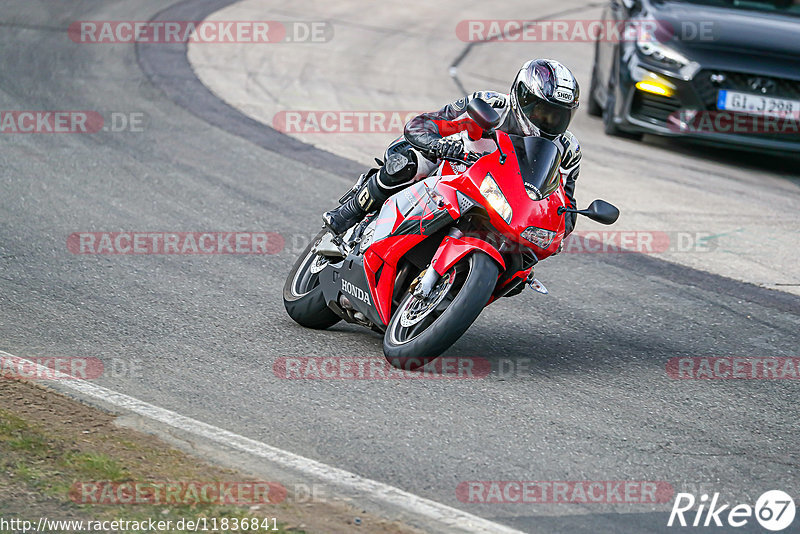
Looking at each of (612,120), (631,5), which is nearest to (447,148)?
(612,120)

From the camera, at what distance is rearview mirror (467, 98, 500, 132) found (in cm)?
498

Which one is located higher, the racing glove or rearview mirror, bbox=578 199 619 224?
the racing glove

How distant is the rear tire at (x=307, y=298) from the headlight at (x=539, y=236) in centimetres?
138

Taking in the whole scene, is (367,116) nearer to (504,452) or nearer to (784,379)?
(784,379)

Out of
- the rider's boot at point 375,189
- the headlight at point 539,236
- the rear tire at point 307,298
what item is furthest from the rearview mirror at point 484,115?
the rear tire at point 307,298

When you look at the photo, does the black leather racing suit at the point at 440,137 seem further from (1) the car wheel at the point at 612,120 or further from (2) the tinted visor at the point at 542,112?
(1) the car wheel at the point at 612,120

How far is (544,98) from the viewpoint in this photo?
514 centimetres

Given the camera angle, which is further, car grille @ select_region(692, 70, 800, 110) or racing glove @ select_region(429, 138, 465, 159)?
car grille @ select_region(692, 70, 800, 110)

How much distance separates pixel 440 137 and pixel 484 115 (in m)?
0.55

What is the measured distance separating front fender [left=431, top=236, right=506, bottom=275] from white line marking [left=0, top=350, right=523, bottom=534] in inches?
52.3

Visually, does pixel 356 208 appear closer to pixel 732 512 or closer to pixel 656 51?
pixel 732 512

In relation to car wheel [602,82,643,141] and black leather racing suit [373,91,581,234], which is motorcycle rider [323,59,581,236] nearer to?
black leather racing suit [373,91,581,234]

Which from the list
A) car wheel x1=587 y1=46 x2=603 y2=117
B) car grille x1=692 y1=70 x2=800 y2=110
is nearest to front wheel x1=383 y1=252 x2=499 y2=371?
car grille x1=692 y1=70 x2=800 y2=110

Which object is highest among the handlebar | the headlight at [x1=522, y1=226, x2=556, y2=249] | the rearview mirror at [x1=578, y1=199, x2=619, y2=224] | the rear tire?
the handlebar
